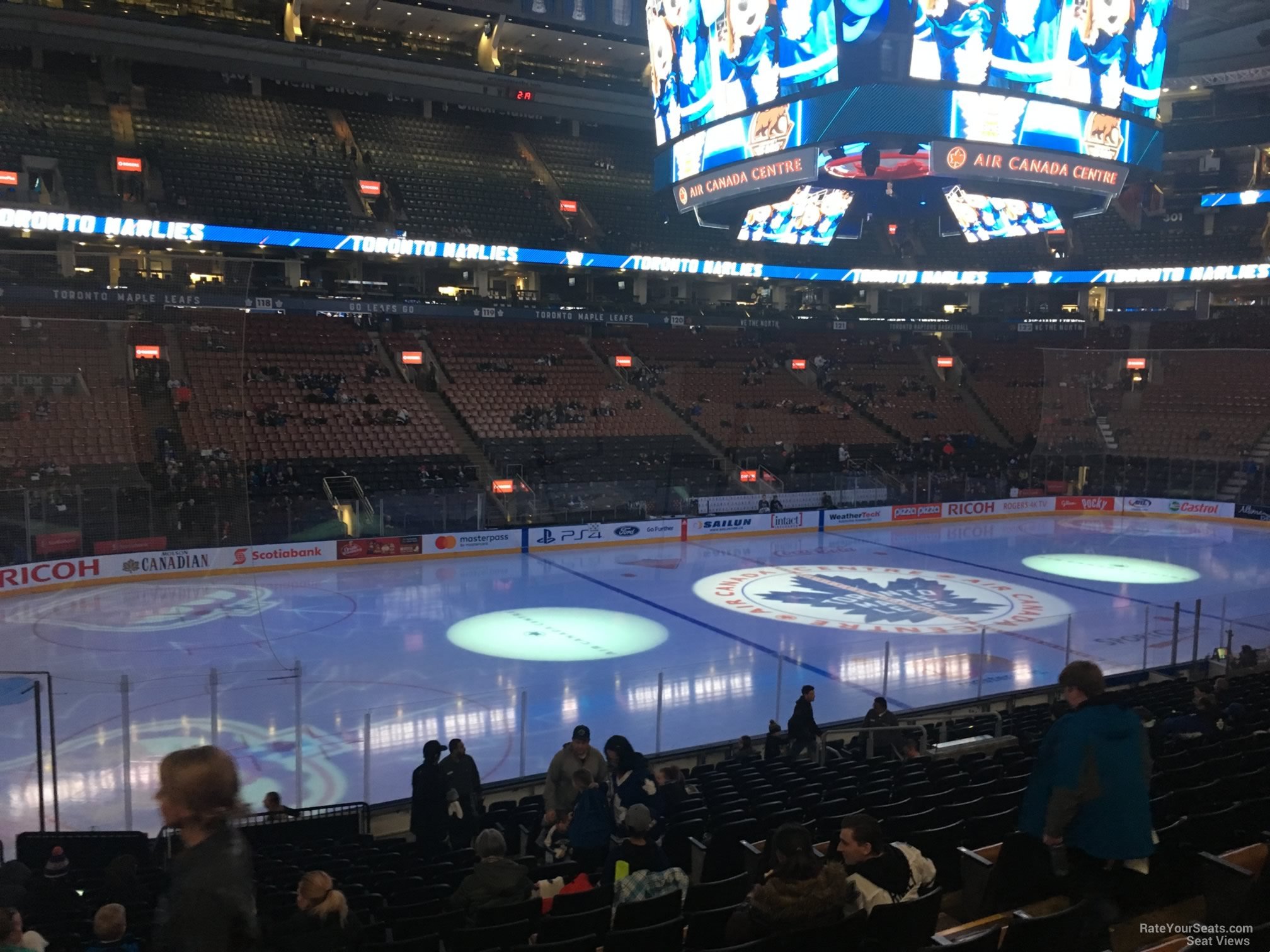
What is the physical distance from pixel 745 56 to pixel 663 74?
3014 mm

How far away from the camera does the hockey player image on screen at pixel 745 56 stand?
1778cm

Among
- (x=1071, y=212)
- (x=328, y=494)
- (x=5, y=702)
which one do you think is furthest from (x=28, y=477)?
(x=1071, y=212)

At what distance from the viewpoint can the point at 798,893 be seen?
3.51m

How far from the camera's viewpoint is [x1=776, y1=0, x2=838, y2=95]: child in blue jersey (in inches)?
675

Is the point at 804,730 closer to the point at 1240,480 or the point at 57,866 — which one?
the point at 57,866

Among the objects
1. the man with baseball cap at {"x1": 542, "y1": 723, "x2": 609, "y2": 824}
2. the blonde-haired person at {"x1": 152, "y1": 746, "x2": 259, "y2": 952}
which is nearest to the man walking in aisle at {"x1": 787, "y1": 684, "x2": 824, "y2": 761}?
the man with baseball cap at {"x1": 542, "y1": 723, "x2": 609, "y2": 824}

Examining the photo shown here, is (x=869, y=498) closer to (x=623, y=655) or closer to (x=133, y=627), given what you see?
(x=623, y=655)

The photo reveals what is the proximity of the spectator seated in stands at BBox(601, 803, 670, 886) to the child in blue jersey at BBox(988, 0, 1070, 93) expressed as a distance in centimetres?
1564

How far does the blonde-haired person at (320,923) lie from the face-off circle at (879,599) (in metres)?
15.6

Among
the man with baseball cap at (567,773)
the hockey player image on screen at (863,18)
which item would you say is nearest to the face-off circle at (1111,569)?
the hockey player image on screen at (863,18)

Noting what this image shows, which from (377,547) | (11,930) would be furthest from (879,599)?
(11,930)

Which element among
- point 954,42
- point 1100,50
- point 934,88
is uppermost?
point 1100,50

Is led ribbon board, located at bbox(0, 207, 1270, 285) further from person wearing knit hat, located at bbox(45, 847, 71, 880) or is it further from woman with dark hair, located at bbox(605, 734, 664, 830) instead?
woman with dark hair, located at bbox(605, 734, 664, 830)

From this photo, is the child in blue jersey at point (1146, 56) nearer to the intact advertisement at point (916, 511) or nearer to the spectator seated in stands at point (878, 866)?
the intact advertisement at point (916, 511)
